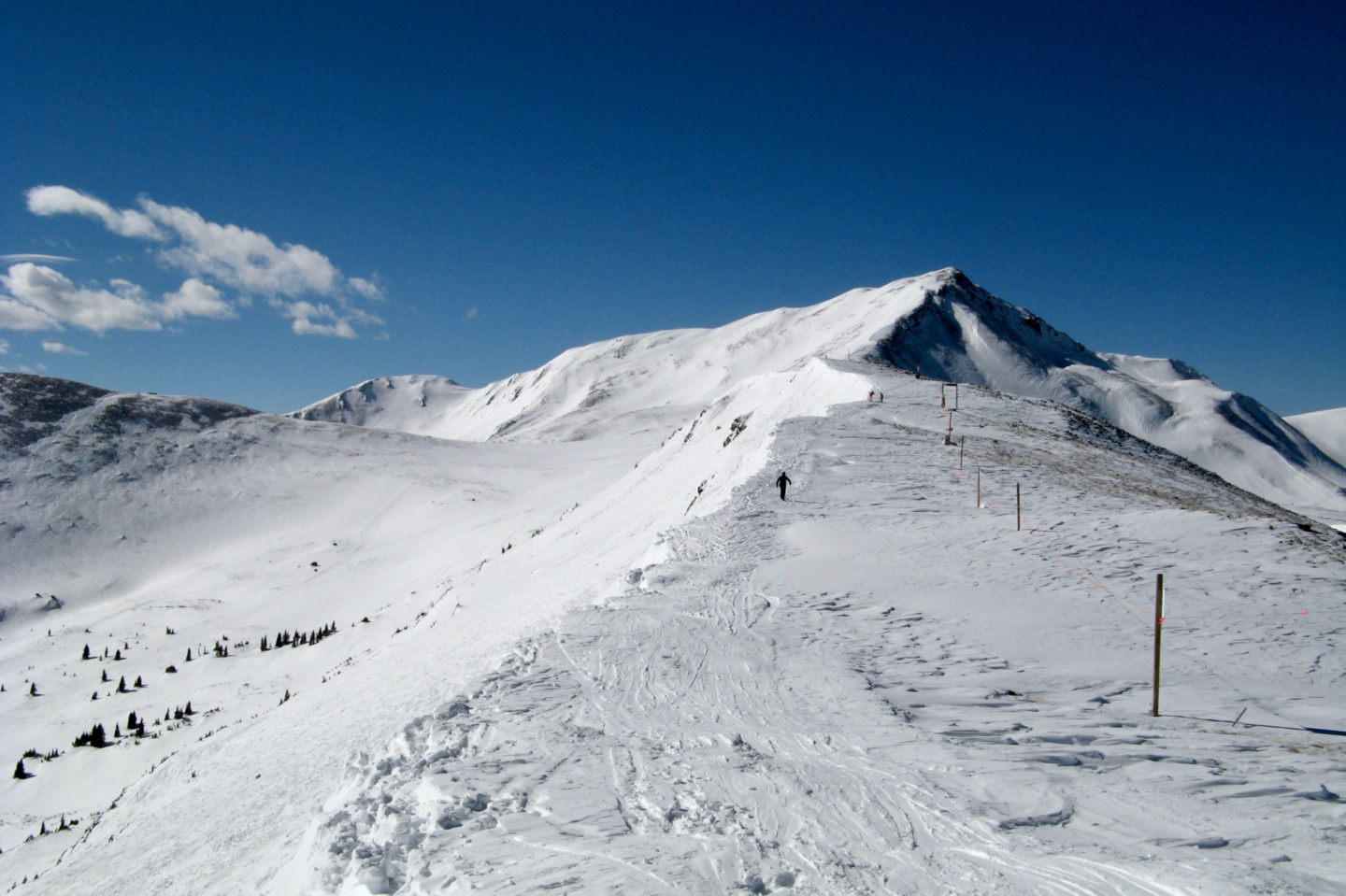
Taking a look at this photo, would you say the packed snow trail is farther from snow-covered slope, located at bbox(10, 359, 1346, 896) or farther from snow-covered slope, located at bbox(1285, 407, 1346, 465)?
snow-covered slope, located at bbox(1285, 407, 1346, 465)

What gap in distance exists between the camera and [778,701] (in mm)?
8898

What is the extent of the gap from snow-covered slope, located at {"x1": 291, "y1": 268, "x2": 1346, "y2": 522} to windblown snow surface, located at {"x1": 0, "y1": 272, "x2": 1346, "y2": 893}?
65789 millimetres

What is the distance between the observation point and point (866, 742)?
7.66 m

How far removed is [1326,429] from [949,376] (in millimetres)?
110021

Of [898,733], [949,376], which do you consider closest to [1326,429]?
[949,376]

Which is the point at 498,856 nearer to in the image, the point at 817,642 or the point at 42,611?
the point at 817,642

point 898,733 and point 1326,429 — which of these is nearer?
point 898,733

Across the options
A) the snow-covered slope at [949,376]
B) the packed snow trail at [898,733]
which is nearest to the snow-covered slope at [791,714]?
the packed snow trail at [898,733]

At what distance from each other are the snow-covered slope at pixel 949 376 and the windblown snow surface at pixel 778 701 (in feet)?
216

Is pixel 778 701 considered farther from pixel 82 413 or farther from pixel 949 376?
pixel 949 376

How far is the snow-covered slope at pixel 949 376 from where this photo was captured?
97.0 meters

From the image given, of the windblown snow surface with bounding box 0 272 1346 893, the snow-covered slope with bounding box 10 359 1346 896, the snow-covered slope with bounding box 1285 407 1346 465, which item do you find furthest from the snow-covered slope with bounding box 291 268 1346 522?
the snow-covered slope with bounding box 10 359 1346 896

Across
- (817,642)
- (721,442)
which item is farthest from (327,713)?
(721,442)

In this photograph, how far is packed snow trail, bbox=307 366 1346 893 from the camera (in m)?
5.48
